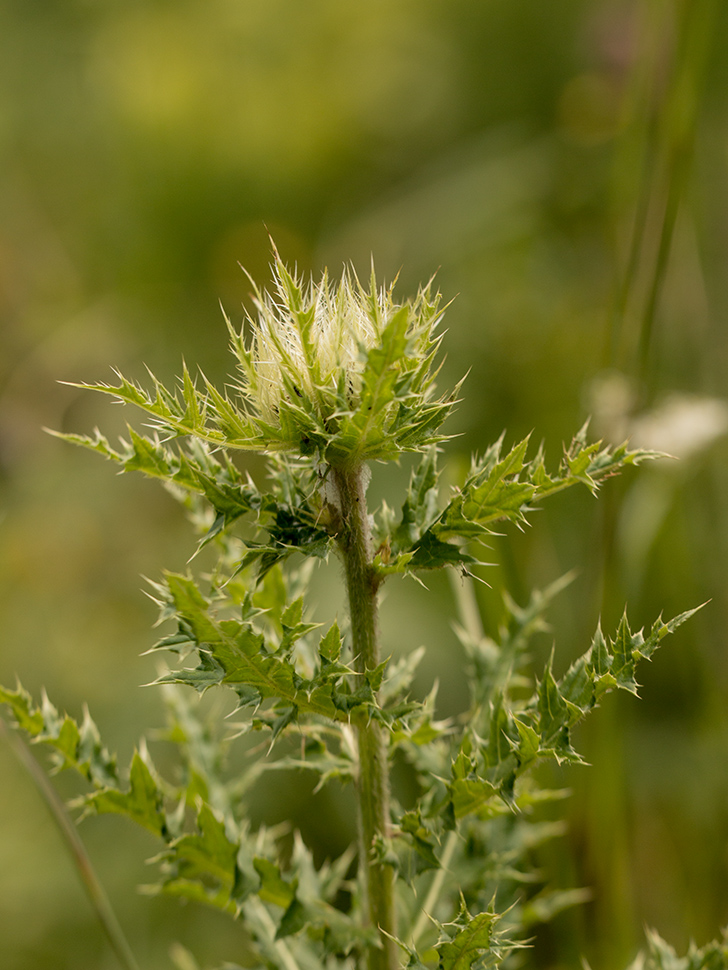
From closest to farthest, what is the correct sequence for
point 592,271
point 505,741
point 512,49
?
point 505,741 → point 592,271 → point 512,49

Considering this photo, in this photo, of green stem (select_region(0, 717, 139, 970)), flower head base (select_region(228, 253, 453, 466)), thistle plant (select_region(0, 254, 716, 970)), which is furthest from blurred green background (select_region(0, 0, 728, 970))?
green stem (select_region(0, 717, 139, 970))

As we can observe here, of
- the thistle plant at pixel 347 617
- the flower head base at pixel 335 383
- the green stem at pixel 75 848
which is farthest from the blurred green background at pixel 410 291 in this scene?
the green stem at pixel 75 848

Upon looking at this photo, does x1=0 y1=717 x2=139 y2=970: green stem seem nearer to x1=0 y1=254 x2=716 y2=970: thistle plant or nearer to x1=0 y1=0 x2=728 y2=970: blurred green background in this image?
x1=0 y1=254 x2=716 y2=970: thistle plant

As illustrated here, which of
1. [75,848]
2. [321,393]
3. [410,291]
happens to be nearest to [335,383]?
[321,393]

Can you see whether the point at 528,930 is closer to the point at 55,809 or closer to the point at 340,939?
the point at 340,939

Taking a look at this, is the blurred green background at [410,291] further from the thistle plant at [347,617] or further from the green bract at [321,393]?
the green bract at [321,393]

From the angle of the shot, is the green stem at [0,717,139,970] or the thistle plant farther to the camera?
the green stem at [0,717,139,970]

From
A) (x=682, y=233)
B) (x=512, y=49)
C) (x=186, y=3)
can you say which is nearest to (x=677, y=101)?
(x=682, y=233)

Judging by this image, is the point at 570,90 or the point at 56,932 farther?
the point at 570,90
